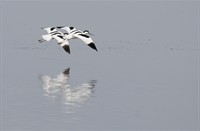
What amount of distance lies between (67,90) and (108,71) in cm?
395

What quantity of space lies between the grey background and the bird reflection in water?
0.50 ft

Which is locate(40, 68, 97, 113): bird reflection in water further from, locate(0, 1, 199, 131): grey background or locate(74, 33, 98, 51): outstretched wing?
locate(74, 33, 98, 51): outstretched wing

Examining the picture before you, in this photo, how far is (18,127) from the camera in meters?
11.4

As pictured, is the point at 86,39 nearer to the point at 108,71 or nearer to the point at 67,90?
the point at 108,71

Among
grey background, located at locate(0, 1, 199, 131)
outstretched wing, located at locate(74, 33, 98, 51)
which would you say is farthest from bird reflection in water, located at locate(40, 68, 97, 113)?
outstretched wing, located at locate(74, 33, 98, 51)

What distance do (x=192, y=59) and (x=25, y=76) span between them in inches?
325

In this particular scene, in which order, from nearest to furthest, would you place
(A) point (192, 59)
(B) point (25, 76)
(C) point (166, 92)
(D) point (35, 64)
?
1. (C) point (166, 92)
2. (B) point (25, 76)
3. (D) point (35, 64)
4. (A) point (192, 59)

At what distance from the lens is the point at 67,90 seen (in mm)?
15109

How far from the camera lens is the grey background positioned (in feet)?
40.8

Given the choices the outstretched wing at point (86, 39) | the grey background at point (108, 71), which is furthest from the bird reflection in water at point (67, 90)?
the outstretched wing at point (86, 39)

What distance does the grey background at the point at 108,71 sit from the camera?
12430mm

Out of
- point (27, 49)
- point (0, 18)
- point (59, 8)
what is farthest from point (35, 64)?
point (59, 8)

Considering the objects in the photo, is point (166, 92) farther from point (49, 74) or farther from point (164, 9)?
point (164, 9)

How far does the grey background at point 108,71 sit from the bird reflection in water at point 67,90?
15 centimetres
